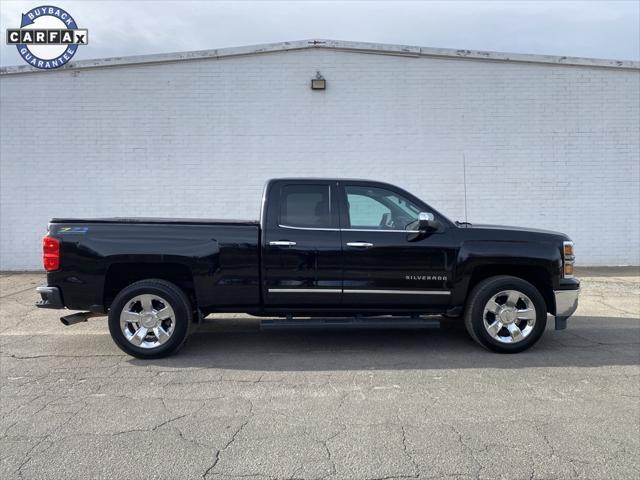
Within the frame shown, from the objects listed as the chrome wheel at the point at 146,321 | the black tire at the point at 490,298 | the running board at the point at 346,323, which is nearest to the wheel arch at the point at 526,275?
the black tire at the point at 490,298

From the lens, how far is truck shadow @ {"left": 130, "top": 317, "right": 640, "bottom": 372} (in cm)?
538

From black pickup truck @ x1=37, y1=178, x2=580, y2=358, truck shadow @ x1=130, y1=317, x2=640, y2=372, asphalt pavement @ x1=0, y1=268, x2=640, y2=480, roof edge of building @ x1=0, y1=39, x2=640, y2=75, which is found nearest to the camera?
asphalt pavement @ x1=0, y1=268, x2=640, y2=480

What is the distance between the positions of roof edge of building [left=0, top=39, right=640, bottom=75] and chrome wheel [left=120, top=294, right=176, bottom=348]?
7.68 metres

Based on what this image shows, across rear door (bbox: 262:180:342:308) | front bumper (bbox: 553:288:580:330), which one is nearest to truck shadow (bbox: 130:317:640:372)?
front bumper (bbox: 553:288:580:330)

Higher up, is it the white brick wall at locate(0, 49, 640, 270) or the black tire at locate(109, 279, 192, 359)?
the white brick wall at locate(0, 49, 640, 270)

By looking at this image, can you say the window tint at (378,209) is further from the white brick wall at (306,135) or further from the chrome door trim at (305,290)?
the white brick wall at (306,135)

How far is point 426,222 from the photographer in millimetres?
5539

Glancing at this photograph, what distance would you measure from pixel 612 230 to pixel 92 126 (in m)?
12.2

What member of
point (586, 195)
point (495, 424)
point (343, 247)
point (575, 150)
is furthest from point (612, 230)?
point (495, 424)

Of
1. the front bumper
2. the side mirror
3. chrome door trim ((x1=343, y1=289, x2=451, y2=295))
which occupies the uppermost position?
the side mirror

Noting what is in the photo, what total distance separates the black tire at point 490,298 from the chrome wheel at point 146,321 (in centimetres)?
327

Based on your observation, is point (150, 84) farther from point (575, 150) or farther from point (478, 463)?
point (478, 463)

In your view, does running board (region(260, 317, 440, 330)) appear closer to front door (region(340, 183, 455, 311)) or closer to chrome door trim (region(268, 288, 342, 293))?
front door (region(340, 183, 455, 311))

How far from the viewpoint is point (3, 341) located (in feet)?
20.8
